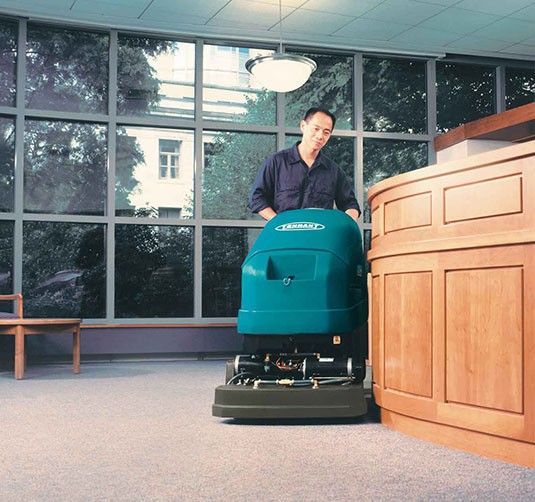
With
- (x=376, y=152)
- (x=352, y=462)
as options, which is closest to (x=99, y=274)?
(x=376, y=152)

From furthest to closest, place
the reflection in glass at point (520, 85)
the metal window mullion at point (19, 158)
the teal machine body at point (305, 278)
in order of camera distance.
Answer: the reflection in glass at point (520, 85) < the metal window mullion at point (19, 158) < the teal machine body at point (305, 278)

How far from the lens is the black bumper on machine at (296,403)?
11.0 ft

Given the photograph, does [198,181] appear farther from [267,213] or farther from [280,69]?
[267,213]

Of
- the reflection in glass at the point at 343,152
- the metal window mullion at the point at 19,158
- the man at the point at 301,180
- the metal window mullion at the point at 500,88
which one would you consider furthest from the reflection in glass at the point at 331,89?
the man at the point at 301,180

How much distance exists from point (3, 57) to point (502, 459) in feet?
19.0

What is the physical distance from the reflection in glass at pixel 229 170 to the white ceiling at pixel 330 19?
978mm

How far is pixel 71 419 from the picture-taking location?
361 centimetres

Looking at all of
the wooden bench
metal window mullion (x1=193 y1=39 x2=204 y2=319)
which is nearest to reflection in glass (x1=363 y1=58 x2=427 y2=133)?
metal window mullion (x1=193 y1=39 x2=204 y2=319)

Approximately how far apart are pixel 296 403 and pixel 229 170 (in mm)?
4422

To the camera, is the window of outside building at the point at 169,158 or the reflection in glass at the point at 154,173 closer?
the reflection in glass at the point at 154,173

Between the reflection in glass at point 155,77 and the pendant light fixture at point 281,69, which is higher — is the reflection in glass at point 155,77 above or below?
above

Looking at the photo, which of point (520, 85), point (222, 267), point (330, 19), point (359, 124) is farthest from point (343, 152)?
point (520, 85)

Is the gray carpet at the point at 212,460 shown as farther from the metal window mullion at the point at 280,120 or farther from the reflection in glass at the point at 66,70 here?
the metal window mullion at the point at 280,120

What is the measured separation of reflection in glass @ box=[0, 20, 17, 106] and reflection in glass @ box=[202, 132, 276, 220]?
1827 millimetres
